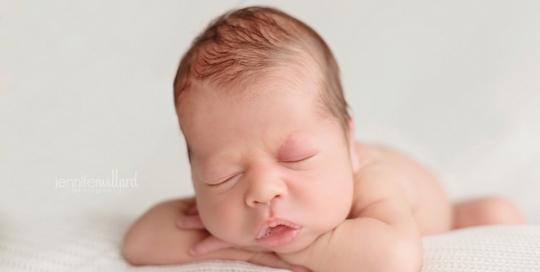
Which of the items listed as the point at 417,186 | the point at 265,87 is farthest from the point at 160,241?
the point at 417,186

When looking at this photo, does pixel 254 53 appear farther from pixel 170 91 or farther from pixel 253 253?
pixel 170 91

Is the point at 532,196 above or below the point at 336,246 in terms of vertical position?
below

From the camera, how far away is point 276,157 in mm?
1172

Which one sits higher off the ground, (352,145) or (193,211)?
(352,145)

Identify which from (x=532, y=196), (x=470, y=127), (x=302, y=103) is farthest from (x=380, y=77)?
(x=302, y=103)

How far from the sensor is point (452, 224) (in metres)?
1.81

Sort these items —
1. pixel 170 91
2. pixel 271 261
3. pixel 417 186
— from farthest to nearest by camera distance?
pixel 170 91 → pixel 417 186 → pixel 271 261

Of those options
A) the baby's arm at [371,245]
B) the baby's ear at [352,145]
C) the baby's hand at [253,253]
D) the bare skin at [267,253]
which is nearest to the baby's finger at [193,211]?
the bare skin at [267,253]

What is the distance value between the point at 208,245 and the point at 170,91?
1126 millimetres

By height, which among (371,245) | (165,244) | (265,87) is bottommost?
(165,244)

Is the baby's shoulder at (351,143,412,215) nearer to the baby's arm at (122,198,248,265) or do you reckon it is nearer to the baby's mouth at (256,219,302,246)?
the baby's mouth at (256,219,302,246)

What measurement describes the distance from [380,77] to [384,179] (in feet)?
3.85

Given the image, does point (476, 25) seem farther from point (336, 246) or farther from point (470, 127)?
point (336, 246)

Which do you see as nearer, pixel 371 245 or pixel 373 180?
pixel 371 245
